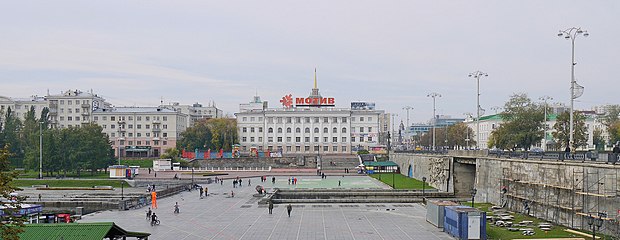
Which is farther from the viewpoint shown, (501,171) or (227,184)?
(227,184)

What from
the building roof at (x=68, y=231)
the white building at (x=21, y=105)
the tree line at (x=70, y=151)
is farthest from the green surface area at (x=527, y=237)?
the white building at (x=21, y=105)

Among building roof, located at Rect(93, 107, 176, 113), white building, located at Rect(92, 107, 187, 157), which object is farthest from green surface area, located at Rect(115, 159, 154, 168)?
building roof, located at Rect(93, 107, 176, 113)

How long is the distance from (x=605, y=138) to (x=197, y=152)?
83630 mm

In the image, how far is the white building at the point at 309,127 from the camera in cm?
14588

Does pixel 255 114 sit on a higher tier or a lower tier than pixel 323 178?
higher

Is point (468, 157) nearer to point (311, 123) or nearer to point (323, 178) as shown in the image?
point (323, 178)

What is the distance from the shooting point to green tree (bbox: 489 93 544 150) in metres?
74.9

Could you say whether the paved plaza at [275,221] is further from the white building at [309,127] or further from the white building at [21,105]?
the white building at [21,105]

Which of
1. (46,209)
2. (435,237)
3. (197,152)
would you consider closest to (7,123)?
(197,152)

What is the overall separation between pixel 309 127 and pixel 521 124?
248 feet

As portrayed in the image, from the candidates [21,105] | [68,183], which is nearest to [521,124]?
[68,183]

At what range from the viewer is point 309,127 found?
5748 inches

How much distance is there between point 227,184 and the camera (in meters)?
76.3

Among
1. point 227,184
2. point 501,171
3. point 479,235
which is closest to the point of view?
point 479,235
